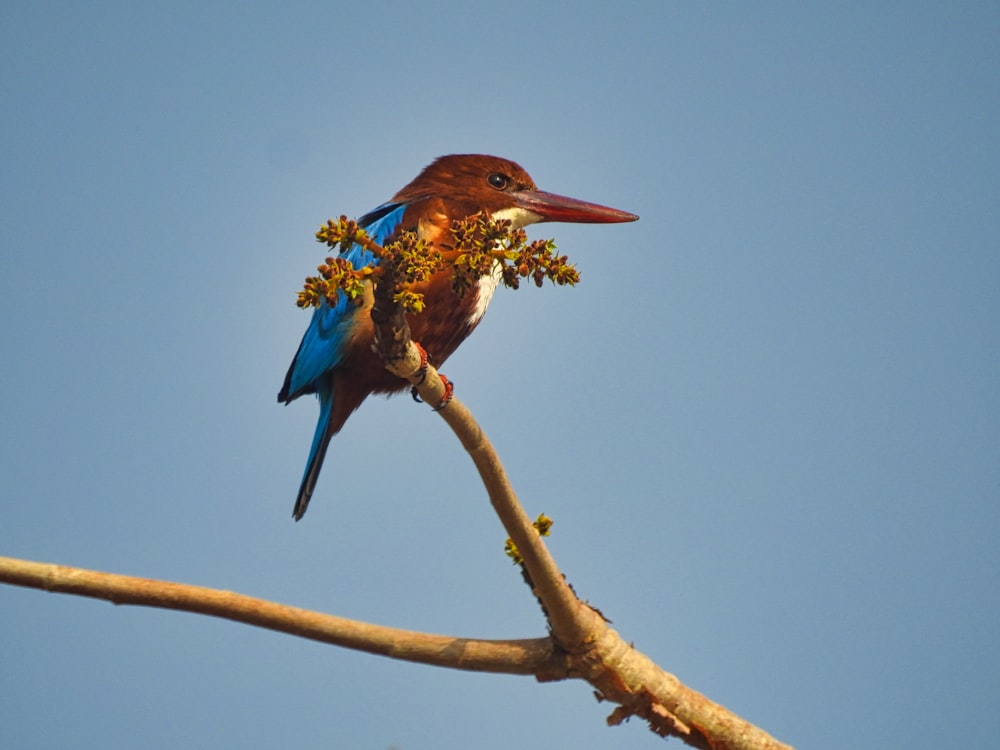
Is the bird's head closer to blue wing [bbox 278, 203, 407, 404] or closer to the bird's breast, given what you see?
blue wing [bbox 278, 203, 407, 404]

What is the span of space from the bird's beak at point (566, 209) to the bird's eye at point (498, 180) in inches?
3.1

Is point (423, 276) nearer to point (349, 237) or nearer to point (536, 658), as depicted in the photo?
point (349, 237)

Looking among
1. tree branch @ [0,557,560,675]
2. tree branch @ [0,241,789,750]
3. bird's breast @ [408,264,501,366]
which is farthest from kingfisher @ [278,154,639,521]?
tree branch @ [0,557,560,675]

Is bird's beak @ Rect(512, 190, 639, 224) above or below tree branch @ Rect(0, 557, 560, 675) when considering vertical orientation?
above

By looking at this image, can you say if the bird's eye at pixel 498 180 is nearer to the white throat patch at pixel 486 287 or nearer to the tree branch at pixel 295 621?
the white throat patch at pixel 486 287

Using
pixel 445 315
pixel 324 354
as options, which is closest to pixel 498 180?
pixel 445 315

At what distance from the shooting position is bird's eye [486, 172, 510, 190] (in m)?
5.54

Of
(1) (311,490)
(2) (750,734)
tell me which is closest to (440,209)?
(1) (311,490)

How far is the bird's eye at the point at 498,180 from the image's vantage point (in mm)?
5539

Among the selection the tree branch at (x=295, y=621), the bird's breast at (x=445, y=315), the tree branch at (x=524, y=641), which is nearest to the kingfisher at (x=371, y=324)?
the bird's breast at (x=445, y=315)

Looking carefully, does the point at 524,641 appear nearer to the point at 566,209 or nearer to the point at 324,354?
the point at 324,354

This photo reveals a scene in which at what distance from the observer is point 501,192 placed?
5480 mm

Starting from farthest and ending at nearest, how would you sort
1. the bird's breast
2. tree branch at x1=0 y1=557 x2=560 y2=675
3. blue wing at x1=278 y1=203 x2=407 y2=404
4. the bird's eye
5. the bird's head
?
the bird's eye < the bird's head < blue wing at x1=278 y1=203 x2=407 y2=404 < the bird's breast < tree branch at x1=0 y1=557 x2=560 y2=675

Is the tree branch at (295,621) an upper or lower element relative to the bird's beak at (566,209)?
lower
